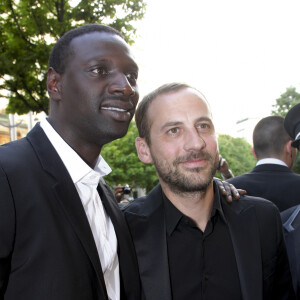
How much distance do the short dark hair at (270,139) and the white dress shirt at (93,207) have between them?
3170 mm

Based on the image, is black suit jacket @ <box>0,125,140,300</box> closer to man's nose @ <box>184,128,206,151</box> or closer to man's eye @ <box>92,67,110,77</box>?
man's eye @ <box>92,67,110,77</box>

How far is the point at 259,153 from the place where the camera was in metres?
4.71

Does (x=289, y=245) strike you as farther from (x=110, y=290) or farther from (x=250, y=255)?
(x=110, y=290)

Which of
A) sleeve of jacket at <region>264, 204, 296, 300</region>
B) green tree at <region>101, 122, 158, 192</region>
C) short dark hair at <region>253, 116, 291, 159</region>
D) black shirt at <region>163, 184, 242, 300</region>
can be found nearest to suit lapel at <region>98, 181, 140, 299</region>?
black shirt at <region>163, 184, 242, 300</region>

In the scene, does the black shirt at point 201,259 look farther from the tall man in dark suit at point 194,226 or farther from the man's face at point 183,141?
the man's face at point 183,141

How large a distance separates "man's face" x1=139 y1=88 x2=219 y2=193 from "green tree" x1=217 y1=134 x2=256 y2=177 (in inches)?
1495

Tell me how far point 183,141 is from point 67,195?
38.4 inches

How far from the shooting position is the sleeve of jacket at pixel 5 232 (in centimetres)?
139

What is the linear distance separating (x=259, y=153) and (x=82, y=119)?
11.3 feet

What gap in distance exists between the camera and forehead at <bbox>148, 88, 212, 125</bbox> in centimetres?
242

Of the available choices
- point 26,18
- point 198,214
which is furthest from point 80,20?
point 198,214

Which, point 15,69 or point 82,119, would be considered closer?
→ point 82,119

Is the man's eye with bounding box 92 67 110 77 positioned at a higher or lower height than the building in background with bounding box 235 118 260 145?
higher

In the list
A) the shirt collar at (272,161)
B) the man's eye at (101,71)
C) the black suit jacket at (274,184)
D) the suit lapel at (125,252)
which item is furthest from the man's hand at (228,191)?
the shirt collar at (272,161)
